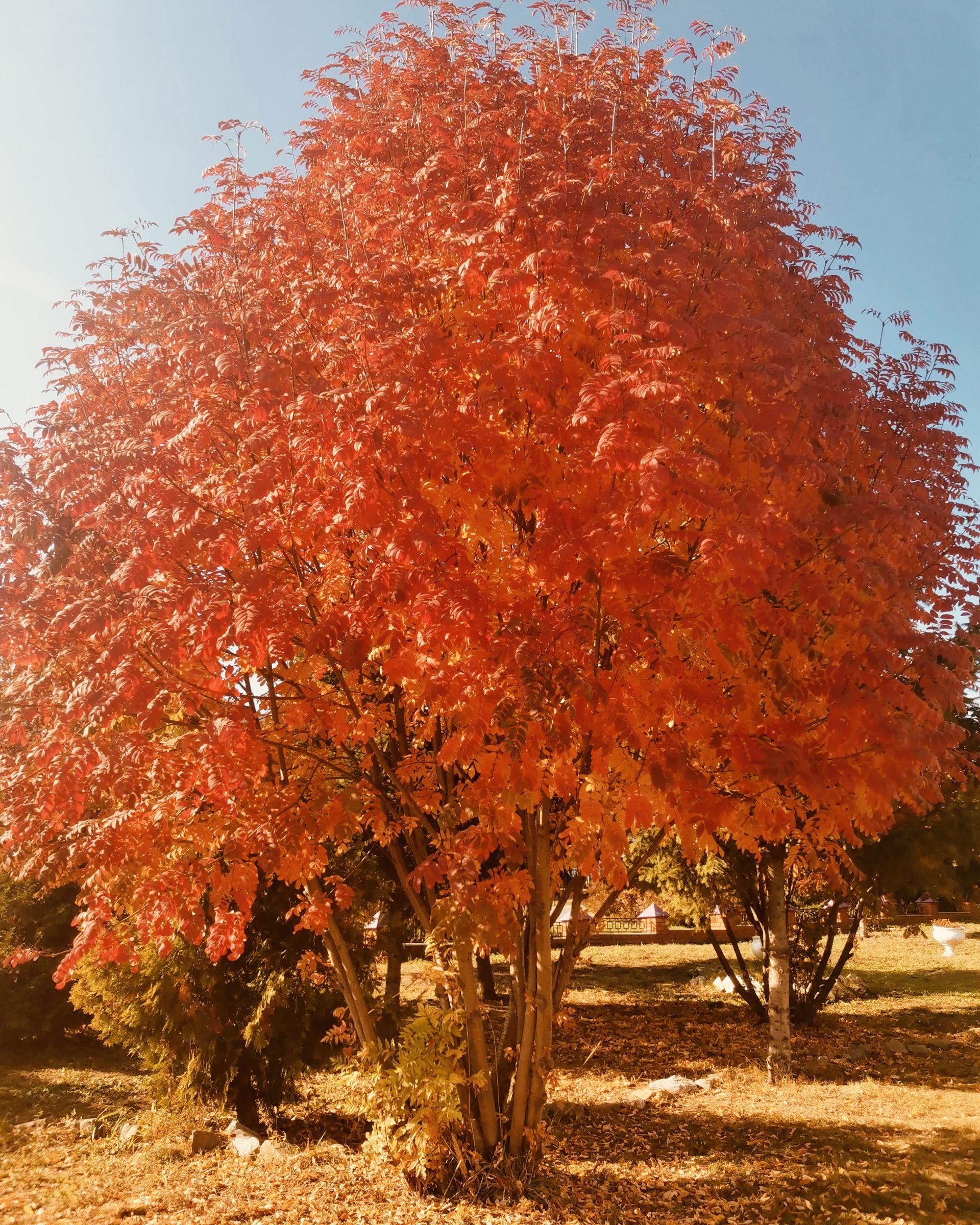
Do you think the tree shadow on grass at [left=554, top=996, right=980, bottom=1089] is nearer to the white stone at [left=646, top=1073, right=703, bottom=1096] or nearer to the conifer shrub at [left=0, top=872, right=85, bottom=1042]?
the white stone at [left=646, top=1073, right=703, bottom=1096]

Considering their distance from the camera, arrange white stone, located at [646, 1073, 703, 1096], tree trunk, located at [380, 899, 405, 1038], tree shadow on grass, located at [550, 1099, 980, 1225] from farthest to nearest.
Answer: tree trunk, located at [380, 899, 405, 1038] → white stone, located at [646, 1073, 703, 1096] → tree shadow on grass, located at [550, 1099, 980, 1225]

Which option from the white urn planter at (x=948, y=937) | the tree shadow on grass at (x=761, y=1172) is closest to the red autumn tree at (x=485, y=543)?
the tree shadow on grass at (x=761, y=1172)

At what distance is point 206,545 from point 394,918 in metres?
8.94

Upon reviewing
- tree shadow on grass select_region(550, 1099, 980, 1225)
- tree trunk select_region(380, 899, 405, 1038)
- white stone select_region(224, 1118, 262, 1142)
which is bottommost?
white stone select_region(224, 1118, 262, 1142)

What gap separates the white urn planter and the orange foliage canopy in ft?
75.2

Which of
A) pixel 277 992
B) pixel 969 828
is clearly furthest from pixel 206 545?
pixel 969 828

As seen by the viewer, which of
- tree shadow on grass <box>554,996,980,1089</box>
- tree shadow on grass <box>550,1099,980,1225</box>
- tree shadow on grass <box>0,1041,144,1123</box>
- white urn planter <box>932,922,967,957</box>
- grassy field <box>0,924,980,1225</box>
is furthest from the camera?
white urn planter <box>932,922,967,957</box>

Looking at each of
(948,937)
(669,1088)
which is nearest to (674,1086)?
(669,1088)

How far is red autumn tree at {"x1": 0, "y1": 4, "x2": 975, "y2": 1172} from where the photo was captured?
4488 millimetres

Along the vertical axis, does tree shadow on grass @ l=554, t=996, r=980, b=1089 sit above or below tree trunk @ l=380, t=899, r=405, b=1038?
below

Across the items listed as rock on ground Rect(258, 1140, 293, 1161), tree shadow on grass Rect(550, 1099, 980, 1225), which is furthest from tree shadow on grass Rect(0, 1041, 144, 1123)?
tree shadow on grass Rect(550, 1099, 980, 1225)

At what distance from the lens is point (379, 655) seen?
6070mm

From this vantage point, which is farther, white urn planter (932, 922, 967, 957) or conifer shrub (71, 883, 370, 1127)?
white urn planter (932, 922, 967, 957)

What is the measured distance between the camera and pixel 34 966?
52.5ft
